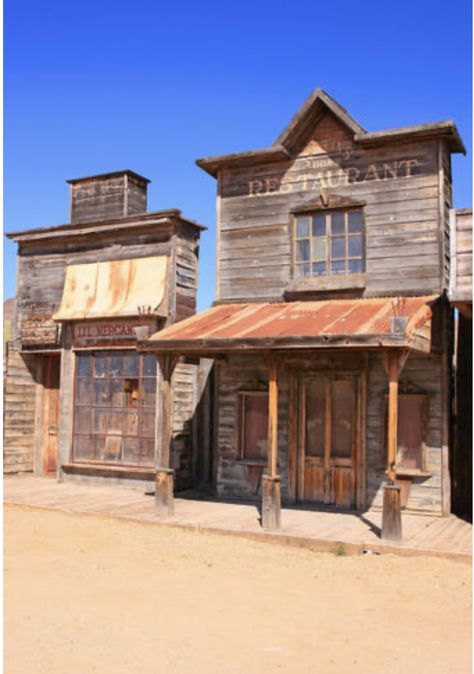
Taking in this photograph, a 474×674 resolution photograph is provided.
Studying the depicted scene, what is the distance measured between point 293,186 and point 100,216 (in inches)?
191

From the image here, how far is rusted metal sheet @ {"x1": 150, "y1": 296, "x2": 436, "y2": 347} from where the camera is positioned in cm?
1034

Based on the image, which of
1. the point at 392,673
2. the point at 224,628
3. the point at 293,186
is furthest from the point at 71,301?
the point at 392,673

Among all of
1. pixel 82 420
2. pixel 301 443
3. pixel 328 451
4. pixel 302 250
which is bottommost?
pixel 328 451

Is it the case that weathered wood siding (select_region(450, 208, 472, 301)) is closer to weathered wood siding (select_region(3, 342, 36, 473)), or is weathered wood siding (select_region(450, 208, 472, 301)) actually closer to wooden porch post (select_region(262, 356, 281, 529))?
wooden porch post (select_region(262, 356, 281, 529))

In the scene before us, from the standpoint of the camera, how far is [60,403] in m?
15.6

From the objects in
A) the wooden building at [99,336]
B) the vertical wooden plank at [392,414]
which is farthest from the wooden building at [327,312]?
the wooden building at [99,336]

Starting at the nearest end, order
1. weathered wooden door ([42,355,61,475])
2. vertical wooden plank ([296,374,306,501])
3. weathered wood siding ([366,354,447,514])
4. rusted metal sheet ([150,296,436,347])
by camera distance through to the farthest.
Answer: rusted metal sheet ([150,296,436,347]) → weathered wood siding ([366,354,447,514]) → vertical wooden plank ([296,374,306,501]) → weathered wooden door ([42,355,61,475])

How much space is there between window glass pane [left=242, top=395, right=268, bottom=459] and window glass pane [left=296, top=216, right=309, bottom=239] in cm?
300

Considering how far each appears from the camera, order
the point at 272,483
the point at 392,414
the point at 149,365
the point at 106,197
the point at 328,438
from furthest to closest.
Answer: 1. the point at 106,197
2. the point at 149,365
3. the point at 328,438
4. the point at 272,483
5. the point at 392,414

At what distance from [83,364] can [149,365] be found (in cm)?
176

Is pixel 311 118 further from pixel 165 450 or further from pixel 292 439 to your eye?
pixel 165 450

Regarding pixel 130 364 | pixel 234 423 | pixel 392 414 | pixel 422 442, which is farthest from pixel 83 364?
pixel 392 414

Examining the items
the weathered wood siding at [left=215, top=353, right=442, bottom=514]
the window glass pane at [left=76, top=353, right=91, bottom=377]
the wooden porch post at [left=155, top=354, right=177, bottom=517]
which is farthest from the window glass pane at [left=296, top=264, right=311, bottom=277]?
the window glass pane at [left=76, top=353, right=91, bottom=377]

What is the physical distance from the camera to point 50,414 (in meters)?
16.6
